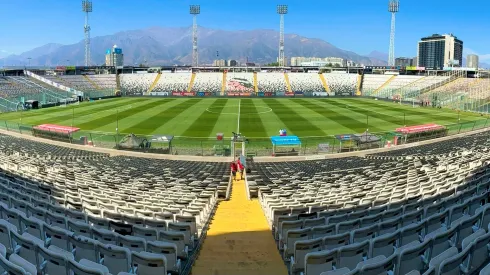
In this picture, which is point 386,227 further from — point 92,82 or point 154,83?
point 154,83

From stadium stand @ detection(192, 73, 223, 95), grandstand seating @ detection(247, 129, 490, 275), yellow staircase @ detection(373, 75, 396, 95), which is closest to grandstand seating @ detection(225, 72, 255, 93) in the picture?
stadium stand @ detection(192, 73, 223, 95)

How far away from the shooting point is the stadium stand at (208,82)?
112 metres

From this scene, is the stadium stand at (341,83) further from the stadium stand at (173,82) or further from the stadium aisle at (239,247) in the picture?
the stadium aisle at (239,247)

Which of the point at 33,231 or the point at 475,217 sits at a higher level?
the point at 475,217

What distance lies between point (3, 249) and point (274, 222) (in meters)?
6.89

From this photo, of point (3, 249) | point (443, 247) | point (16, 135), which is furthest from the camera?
point (16, 135)

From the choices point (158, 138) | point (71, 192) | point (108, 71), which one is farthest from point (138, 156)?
point (108, 71)

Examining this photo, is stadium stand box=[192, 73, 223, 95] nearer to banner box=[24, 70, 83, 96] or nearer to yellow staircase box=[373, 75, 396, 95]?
banner box=[24, 70, 83, 96]

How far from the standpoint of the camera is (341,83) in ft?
384

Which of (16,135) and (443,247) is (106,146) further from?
(443,247)

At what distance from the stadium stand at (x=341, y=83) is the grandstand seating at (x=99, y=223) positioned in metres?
97.3

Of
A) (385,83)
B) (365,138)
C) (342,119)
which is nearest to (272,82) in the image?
(385,83)

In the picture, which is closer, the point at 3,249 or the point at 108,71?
the point at 3,249

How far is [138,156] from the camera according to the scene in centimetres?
3152
